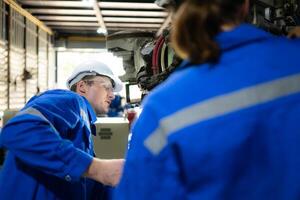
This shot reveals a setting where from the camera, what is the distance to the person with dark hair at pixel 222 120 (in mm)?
927

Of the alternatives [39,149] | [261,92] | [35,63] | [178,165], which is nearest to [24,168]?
[39,149]

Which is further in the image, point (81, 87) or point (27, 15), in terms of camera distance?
point (27, 15)

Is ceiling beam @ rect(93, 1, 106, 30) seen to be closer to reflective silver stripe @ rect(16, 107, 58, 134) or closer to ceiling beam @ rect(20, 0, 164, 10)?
ceiling beam @ rect(20, 0, 164, 10)

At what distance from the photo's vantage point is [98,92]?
7.93ft

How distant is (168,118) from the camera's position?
0.94 m

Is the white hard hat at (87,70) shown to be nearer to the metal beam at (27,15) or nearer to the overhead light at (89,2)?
the metal beam at (27,15)

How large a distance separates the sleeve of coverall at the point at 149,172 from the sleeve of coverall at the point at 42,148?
0.70 m

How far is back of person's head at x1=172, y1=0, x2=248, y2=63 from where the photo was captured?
3.20 feet

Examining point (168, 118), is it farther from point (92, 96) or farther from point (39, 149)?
point (92, 96)

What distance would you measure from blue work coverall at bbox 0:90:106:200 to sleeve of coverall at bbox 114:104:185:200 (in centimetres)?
72

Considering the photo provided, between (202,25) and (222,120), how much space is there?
26 centimetres

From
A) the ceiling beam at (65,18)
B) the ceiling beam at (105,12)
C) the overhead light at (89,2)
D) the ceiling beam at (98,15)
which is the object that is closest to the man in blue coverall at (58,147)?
the overhead light at (89,2)

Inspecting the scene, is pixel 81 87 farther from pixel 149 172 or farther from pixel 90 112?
pixel 149 172

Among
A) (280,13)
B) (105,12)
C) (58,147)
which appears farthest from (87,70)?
(105,12)
